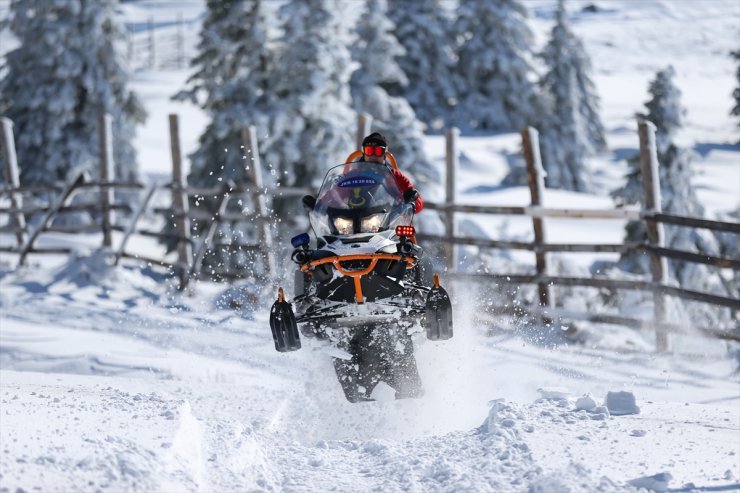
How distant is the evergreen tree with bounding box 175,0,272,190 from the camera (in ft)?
56.3

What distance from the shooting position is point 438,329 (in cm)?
594

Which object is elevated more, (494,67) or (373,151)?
(494,67)

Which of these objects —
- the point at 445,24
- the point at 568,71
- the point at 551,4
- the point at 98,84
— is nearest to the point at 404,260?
the point at 98,84

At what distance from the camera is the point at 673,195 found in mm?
16375

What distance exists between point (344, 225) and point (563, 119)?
93.9 ft

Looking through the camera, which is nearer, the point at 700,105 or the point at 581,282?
the point at 581,282

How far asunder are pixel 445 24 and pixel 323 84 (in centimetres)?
2119

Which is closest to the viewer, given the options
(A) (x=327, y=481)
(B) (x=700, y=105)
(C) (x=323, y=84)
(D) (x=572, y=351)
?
(A) (x=327, y=481)

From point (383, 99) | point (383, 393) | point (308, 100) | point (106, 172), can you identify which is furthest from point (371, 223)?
point (383, 99)

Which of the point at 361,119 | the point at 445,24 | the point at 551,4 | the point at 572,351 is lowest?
the point at 572,351

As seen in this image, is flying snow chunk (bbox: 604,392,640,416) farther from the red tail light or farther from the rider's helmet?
the rider's helmet

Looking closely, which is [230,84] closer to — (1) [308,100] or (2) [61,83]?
(1) [308,100]

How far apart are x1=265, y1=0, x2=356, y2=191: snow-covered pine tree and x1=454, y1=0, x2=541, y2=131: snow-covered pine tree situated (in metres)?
18.8

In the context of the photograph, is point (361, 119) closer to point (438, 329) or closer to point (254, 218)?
point (254, 218)
